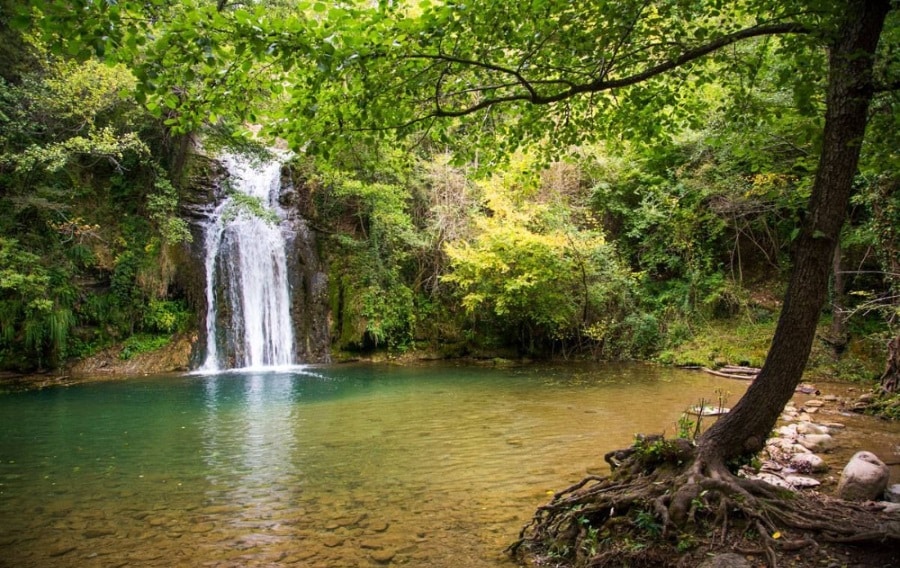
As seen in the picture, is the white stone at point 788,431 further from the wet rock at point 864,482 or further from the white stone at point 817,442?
the wet rock at point 864,482

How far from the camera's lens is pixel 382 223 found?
18438mm

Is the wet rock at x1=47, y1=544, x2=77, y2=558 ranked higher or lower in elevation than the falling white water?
lower

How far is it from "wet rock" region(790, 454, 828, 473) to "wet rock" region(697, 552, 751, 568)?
3.30m

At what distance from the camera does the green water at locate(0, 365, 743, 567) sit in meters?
4.39

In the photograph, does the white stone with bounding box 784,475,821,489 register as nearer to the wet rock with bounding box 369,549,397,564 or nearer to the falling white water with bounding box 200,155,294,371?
the wet rock with bounding box 369,549,397,564

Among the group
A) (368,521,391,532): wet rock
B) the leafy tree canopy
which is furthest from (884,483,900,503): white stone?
(368,521,391,532): wet rock

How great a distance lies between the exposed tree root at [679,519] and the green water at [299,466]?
2.05 ft

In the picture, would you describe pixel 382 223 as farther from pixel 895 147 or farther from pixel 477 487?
pixel 895 147

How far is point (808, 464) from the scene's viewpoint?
582 cm

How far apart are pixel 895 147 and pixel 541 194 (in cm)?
1433

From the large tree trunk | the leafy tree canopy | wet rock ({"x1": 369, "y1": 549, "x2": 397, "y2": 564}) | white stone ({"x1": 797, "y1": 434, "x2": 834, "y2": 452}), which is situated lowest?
white stone ({"x1": 797, "y1": 434, "x2": 834, "y2": 452})

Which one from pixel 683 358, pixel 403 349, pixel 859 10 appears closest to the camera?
pixel 859 10

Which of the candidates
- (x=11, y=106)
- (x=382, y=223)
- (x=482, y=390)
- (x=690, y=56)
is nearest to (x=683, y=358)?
(x=482, y=390)

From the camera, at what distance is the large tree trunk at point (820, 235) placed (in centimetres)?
371
